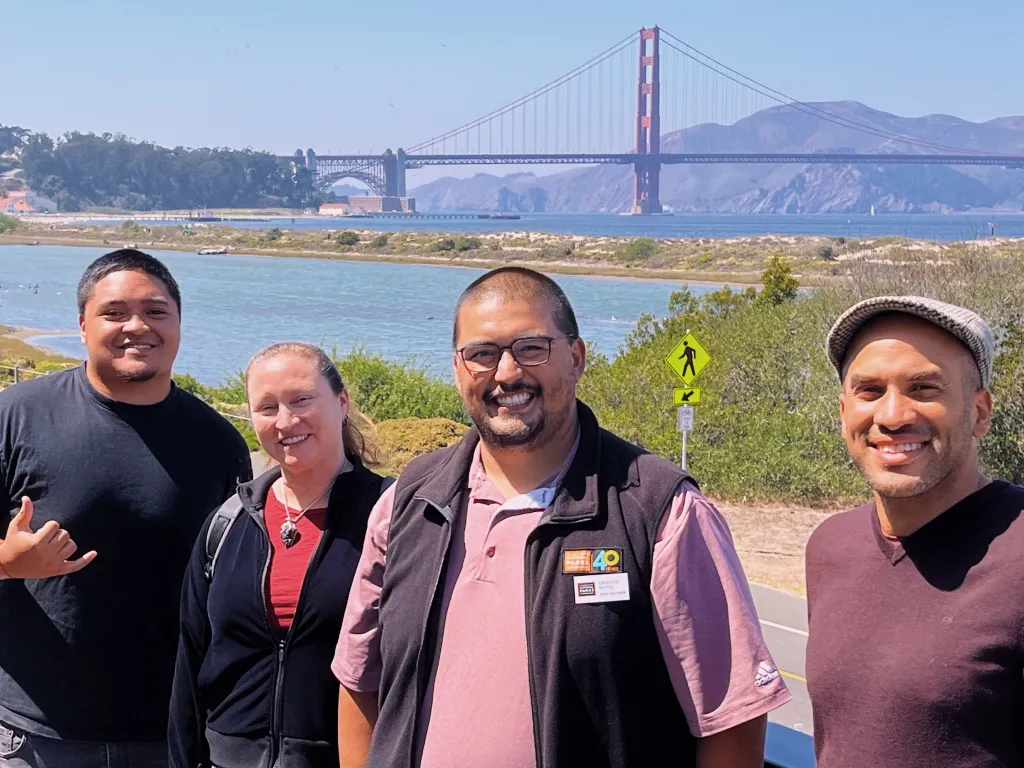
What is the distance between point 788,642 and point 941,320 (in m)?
7.85

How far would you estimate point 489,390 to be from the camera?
248 cm

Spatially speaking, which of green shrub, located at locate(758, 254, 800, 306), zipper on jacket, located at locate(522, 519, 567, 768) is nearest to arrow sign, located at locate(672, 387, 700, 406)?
zipper on jacket, located at locate(522, 519, 567, 768)

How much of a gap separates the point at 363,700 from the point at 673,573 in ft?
2.79

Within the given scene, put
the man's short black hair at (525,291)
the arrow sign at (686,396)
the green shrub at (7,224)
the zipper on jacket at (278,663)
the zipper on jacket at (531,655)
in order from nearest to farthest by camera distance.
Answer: the zipper on jacket at (531,655) → the man's short black hair at (525,291) → the zipper on jacket at (278,663) → the arrow sign at (686,396) → the green shrub at (7,224)

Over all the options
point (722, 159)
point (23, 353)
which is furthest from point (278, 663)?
point (722, 159)

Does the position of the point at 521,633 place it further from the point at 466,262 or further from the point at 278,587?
the point at 466,262

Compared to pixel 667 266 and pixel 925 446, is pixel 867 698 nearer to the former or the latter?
pixel 925 446

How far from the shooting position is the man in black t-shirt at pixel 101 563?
3.33m

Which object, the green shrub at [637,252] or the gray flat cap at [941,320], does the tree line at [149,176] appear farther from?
the gray flat cap at [941,320]

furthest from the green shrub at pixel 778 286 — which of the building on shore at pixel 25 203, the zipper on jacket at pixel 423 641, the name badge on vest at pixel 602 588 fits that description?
the building on shore at pixel 25 203

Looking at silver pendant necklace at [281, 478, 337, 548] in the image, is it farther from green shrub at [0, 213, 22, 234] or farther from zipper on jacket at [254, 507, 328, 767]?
green shrub at [0, 213, 22, 234]

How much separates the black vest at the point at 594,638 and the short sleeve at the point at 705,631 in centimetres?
4

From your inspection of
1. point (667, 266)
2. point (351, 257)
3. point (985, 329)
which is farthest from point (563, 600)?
point (351, 257)

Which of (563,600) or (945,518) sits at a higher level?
(945,518)
